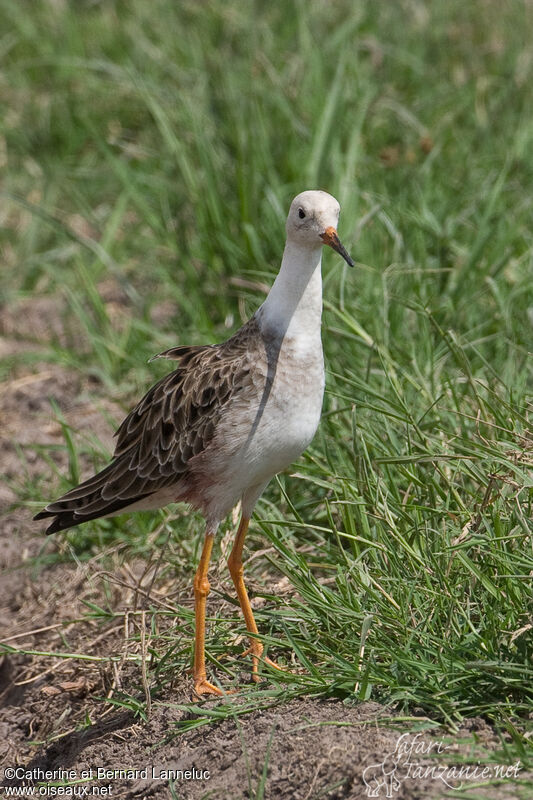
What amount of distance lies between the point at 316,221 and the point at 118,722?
205 centimetres

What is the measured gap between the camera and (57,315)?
289 inches

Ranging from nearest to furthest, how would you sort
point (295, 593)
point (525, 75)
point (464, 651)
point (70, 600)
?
point (464, 651), point (295, 593), point (70, 600), point (525, 75)

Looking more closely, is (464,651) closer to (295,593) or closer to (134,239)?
(295,593)

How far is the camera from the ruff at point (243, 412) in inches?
157

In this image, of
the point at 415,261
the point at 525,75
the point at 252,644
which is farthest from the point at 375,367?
the point at 525,75

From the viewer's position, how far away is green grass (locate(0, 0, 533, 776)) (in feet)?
12.7

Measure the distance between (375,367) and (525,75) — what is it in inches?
141

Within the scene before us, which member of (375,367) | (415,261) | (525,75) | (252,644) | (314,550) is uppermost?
(525,75)

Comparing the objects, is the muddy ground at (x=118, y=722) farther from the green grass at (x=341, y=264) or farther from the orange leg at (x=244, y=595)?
the orange leg at (x=244, y=595)

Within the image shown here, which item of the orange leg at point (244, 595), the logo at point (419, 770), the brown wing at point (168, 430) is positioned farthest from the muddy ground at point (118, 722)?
the brown wing at point (168, 430)

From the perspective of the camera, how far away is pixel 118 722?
169 inches

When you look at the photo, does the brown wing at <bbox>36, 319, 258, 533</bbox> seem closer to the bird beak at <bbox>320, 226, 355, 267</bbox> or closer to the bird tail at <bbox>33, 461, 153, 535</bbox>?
the bird tail at <bbox>33, 461, 153, 535</bbox>

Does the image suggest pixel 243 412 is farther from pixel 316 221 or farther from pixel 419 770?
pixel 419 770

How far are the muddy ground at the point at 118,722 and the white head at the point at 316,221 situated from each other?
1.57 m
